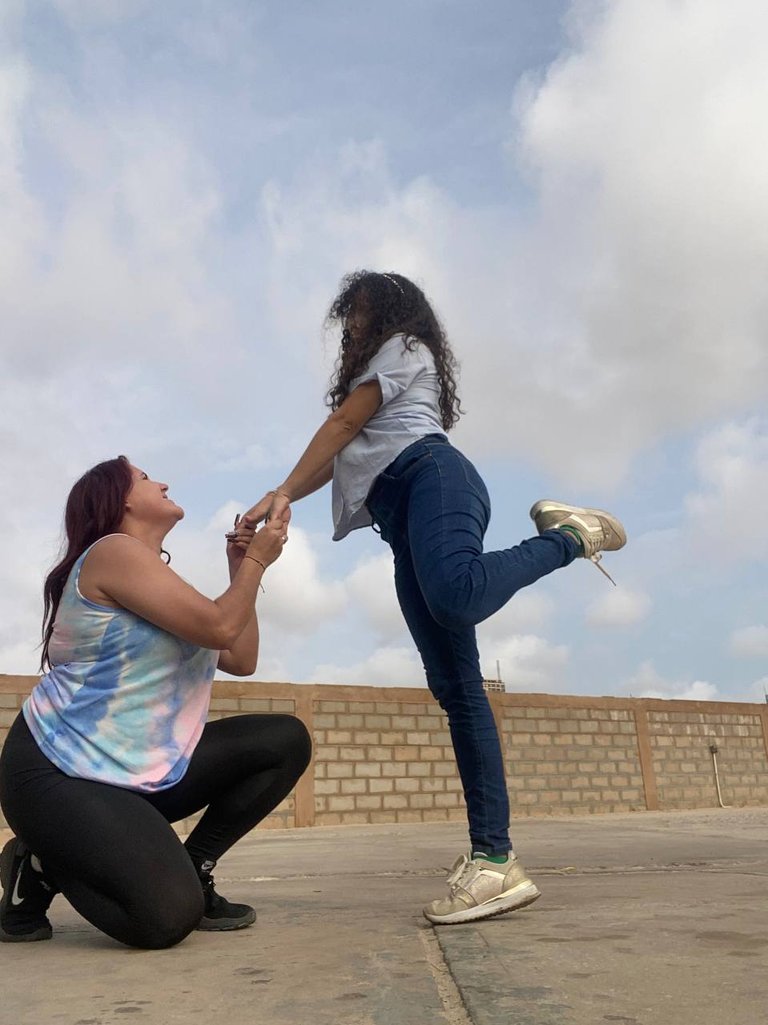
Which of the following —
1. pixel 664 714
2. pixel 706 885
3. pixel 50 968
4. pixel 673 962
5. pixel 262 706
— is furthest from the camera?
pixel 664 714

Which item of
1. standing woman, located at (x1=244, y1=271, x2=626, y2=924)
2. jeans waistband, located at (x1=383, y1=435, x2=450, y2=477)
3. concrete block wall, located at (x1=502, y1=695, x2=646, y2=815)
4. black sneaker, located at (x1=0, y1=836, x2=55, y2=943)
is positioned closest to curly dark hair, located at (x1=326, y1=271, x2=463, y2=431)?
standing woman, located at (x1=244, y1=271, x2=626, y2=924)

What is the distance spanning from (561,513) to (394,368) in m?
0.50

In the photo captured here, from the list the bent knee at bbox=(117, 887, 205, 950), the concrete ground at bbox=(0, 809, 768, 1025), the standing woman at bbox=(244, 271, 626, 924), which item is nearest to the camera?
the concrete ground at bbox=(0, 809, 768, 1025)

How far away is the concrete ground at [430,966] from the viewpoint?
97cm

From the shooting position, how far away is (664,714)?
39.8ft

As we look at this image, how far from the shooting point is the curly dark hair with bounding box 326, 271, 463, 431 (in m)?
2.15

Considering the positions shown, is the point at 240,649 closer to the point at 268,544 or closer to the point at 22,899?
the point at 268,544

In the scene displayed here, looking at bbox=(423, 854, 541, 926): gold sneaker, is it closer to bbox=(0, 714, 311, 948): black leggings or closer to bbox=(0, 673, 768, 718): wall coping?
bbox=(0, 714, 311, 948): black leggings

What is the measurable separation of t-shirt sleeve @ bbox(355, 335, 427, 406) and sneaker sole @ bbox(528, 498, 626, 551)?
0.40m

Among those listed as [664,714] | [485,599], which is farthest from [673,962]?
[664,714]

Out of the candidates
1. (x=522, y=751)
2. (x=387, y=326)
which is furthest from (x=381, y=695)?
(x=387, y=326)

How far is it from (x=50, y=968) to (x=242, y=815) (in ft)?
1.75

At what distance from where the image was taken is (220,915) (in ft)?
5.61

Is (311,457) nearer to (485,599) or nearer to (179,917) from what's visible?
(485,599)
